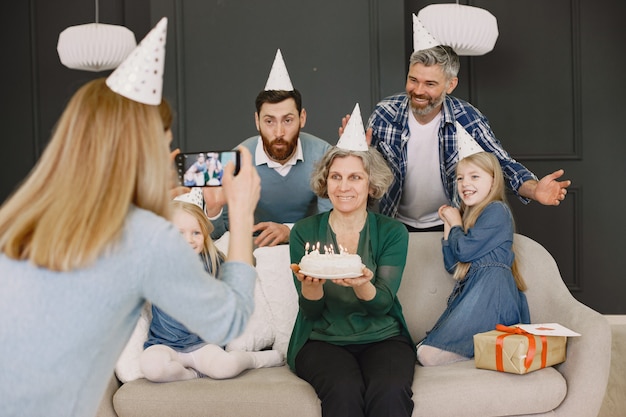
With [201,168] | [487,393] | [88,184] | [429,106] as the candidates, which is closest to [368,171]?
[429,106]

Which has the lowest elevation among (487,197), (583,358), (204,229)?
(583,358)

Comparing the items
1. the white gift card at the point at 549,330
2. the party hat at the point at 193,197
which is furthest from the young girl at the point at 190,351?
the white gift card at the point at 549,330

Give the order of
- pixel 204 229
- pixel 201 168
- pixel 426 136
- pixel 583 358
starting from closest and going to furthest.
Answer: pixel 201 168
pixel 583 358
pixel 204 229
pixel 426 136

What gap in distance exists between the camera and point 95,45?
471 cm

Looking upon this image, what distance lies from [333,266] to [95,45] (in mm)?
2740

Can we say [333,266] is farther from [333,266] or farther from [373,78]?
[373,78]

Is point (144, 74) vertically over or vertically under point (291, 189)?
over

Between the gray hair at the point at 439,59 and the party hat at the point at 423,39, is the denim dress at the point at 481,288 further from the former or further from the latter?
the party hat at the point at 423,39

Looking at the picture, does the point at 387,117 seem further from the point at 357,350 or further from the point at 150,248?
the point at 150,248

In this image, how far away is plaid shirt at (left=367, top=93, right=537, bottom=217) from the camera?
3.56 meters

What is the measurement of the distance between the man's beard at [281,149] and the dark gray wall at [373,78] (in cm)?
134

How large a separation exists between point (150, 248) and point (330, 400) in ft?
4.24

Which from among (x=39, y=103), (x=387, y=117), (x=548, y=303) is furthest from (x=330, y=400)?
(x=39, y=103)

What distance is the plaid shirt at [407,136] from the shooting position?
140 inches
